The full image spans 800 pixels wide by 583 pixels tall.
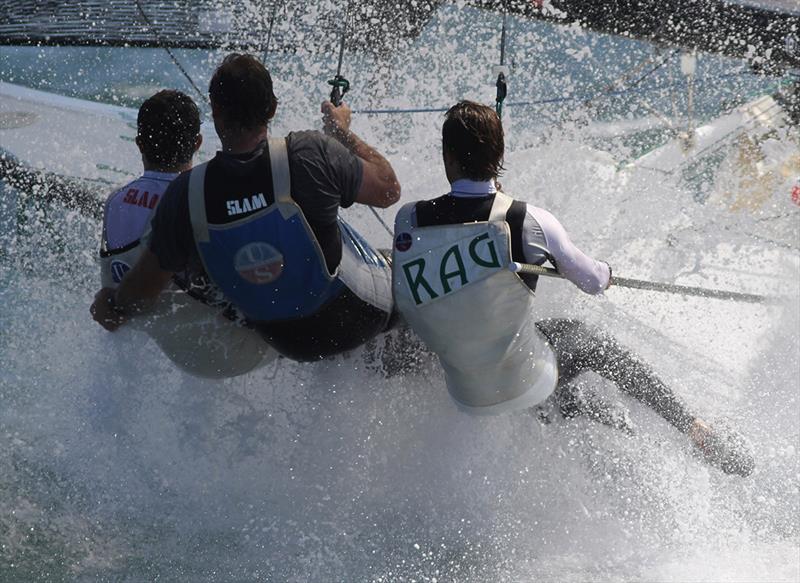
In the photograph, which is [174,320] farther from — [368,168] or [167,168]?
[368,168]

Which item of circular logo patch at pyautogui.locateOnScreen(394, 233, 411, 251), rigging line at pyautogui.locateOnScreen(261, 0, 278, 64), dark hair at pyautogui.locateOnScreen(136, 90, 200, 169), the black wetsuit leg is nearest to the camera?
circular logo patch at pyautogui.locateOnScreen(394, 233, 411, 251)

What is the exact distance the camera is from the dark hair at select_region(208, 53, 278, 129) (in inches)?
94.0

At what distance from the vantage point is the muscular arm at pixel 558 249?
2.42m

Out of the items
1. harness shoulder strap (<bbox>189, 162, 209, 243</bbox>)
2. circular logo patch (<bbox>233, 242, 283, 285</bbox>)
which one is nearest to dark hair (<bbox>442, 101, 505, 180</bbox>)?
circular logo patch (<bbox>233, 242, 283, 285</bbox>)

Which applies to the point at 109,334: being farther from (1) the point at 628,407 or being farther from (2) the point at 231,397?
(1) the point at 628,407

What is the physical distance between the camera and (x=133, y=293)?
261 centimetres

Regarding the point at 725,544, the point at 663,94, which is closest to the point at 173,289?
the point at 725,544

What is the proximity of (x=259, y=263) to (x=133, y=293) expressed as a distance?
418mm

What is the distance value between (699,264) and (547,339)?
2581 mm

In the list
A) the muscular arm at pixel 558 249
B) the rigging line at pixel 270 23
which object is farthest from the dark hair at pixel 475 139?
the rigging line at pixel 270 23

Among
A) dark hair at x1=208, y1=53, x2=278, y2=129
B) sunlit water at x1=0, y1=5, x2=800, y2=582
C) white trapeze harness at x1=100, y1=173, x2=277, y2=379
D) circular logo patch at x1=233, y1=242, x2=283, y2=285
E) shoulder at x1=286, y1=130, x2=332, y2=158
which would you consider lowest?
sunlit water at x1=0, y1=5, x2=800, y2=582

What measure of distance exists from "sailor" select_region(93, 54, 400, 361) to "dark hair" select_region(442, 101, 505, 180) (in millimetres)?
247

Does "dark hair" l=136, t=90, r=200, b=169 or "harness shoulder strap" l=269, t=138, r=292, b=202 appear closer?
"harness shoulder strap" l=269, t=138, r=292, b=202

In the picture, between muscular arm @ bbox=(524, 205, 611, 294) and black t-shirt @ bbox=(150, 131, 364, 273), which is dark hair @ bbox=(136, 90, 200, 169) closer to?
black t-shirt @ bbox=(150, 131, 364, 273)
